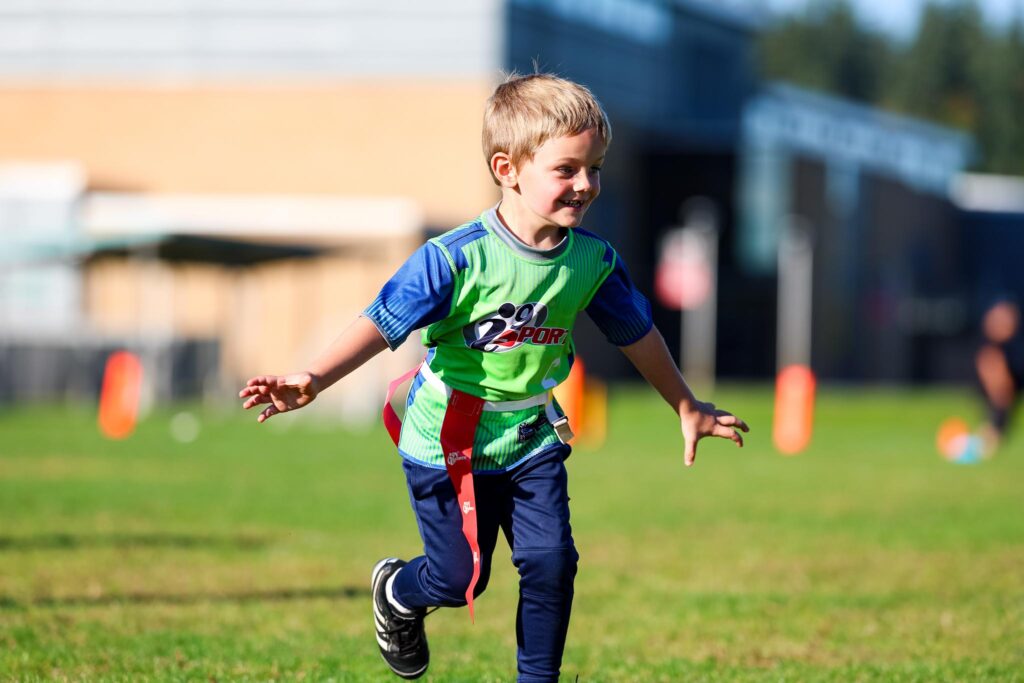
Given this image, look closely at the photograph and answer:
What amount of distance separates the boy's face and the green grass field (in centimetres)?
193

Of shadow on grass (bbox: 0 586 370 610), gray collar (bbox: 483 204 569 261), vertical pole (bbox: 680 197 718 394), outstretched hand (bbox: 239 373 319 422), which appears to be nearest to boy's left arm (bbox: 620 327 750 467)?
gray collar (bbox: 483 204 569 261)

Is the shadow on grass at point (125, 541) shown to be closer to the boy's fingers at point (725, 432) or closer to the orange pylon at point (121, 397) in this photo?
the boy's fingers at point (725, 432)

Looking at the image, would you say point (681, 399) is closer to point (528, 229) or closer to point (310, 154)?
point (528, 229)

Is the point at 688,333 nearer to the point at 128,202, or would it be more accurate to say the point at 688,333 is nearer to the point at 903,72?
the point at 128,202

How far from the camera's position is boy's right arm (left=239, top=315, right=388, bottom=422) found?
15.0 ft

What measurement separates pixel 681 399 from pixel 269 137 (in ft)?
119

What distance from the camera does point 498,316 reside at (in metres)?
5.14

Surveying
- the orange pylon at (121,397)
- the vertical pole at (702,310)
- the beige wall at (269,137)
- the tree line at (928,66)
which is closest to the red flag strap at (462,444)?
the orange pylon at (121,397)

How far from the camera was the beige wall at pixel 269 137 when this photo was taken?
129 feet

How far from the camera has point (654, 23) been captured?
156ft

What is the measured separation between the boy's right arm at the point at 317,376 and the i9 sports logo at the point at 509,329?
344mm

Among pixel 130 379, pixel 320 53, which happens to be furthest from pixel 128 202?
pixel 130 379

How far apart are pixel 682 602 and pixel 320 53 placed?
3340 centimetres

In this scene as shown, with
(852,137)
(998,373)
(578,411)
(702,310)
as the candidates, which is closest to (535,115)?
(998,373)
